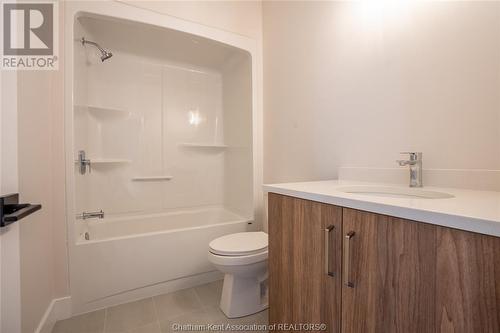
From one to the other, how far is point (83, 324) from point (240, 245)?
103cm

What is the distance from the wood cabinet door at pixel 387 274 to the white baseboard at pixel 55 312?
154 centimetres

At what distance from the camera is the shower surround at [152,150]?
5.13 ft

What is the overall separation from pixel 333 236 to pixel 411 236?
0.26 metres

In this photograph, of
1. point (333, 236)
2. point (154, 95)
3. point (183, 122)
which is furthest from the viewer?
point (183, 122)

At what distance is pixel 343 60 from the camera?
1.42 metres

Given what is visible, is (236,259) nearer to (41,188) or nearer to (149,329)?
(149,329)

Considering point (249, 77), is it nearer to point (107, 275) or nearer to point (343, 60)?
point (343, 60)

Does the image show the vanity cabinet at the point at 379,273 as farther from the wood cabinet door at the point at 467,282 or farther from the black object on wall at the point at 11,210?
the black object on wall at the point at 11,210

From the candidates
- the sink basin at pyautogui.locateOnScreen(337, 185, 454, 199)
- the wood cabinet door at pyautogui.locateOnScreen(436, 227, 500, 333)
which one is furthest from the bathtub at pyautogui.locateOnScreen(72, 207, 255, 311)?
the wood cabinet door at pyautogui.locateOnScreen(436, 227, 500, 333)

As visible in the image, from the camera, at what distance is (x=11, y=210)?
0.79 meters

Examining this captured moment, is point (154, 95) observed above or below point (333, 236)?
above

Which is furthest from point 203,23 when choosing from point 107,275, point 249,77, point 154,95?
point 107,275

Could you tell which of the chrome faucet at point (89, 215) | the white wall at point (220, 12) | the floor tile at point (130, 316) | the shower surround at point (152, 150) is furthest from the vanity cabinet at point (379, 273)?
the white wall at point (220, 12)

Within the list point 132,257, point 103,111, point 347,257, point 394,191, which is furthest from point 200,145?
point 347,257
